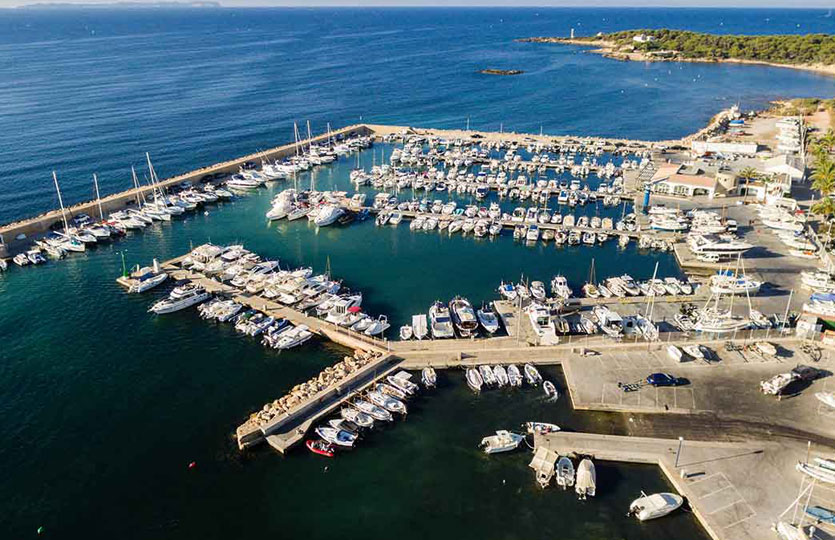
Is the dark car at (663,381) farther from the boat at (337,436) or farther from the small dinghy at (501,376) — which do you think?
the boat at (337,436)

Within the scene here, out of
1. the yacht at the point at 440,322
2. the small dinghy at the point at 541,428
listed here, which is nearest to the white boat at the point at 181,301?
the yacht at the point at 440,322

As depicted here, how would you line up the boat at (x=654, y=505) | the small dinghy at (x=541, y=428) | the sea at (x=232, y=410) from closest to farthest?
the boat at (x=654, y=505) < the sea at (x=232, y=410) < the small dinghy at (x=541, y=428)

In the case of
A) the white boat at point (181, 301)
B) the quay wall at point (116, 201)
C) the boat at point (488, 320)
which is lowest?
the boat at point (488, 320)

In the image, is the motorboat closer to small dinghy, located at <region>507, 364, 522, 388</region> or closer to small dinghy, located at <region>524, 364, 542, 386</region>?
small dinghy, located at <region>507, 364, 522, 388</region>

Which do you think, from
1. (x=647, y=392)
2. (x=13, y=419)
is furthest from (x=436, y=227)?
(x=13, y=419)

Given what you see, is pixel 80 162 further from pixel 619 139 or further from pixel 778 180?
pixel 778 180

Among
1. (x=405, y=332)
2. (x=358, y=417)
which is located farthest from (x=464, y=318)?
(x=358, y=417)

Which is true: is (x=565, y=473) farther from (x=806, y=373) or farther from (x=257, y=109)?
(x=257, y=109)
